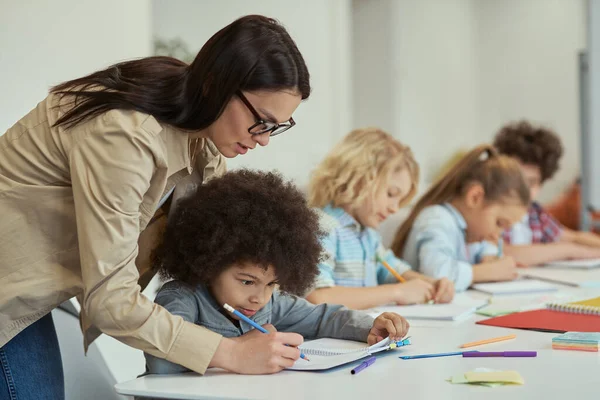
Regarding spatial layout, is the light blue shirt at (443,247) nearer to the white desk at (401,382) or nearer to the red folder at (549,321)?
the red folder at (549,321)

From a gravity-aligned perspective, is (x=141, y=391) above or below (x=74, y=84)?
below

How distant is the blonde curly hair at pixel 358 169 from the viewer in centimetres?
221

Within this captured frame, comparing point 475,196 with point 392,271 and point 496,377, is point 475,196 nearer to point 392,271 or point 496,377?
point 392,271

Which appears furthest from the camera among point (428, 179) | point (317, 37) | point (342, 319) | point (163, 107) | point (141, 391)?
point (428, 179)

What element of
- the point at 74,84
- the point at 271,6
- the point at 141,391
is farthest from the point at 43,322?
the point at 271,6

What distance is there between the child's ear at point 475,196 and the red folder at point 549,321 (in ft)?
2.89

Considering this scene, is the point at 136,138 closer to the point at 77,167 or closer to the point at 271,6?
the point at 77,167

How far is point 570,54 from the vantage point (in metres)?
5.57

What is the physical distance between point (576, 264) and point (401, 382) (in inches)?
78.1

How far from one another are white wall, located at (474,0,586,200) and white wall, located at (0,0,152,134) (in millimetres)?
3936

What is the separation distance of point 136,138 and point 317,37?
2.91 metres

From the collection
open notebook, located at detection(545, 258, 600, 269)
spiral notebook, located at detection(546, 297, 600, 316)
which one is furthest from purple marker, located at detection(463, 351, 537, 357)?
open notebook, located at detection(545, 258, 600, 269)

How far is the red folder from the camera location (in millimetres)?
1616

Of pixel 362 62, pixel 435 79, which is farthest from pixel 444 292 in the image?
pixel 435 79
